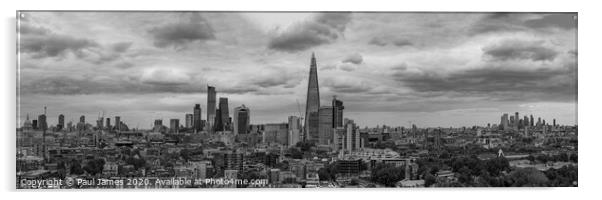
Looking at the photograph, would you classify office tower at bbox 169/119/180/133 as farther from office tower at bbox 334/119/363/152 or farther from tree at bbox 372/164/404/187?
tree at bbox 372/164/404/187

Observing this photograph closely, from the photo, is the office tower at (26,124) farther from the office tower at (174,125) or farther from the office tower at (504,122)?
the office tower at (504,122)

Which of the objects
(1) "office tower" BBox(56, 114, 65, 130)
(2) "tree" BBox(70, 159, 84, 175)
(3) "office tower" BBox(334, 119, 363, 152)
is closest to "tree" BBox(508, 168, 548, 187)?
(3) "office tower" BBox(334, 119, 363, 152)

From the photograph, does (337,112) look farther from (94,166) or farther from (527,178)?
(94,166)

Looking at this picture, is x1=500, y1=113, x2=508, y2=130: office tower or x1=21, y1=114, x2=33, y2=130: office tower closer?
x1=21, y1=114, x2=33, y2=130: office tower

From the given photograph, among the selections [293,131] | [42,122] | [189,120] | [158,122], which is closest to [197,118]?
[189,120]

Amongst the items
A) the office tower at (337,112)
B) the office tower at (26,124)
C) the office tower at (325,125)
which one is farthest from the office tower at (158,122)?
the office tower at (337,112)

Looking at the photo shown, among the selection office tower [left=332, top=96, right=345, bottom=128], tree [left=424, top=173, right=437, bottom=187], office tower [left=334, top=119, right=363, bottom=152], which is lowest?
tree [left=424, top=173, right=437, bottom=187]

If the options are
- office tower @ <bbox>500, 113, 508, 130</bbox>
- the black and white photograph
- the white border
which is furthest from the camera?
office tower @ <bbox>500, 113, 508, 130</bbox>
